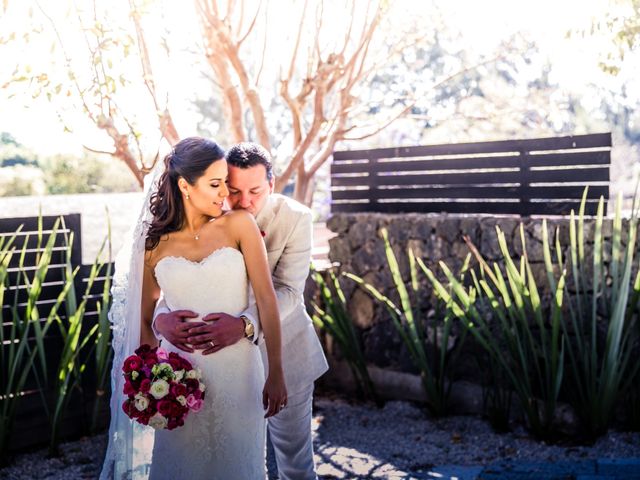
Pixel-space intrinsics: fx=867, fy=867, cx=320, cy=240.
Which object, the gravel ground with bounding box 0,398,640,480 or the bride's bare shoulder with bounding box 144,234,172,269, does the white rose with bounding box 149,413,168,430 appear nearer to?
the bride's bare shoulder with bounding box 144,234,172,269

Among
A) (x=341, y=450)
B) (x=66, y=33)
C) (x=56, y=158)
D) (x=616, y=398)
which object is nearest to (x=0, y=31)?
(x=66, y=33)

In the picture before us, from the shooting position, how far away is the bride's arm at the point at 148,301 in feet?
10.5

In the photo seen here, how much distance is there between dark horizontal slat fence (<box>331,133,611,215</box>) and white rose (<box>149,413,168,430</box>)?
12.4ft

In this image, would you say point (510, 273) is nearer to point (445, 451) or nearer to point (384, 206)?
point (445, 451)

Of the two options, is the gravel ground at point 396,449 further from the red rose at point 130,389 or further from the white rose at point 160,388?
the white rose at point 160,388

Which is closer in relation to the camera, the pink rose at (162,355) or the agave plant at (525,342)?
the pink rose at (162,355)

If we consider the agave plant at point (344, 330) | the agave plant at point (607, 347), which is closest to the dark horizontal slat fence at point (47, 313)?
the agave plant at point (344, 330)

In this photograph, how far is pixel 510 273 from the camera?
4.98 meters

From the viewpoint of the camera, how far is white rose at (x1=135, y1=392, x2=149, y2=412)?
9.62ft

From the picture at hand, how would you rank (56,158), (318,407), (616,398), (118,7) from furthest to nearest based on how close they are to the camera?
(56,158)
(318,407)
(118,7)
(616,398)

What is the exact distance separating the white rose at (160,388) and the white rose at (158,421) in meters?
0.08

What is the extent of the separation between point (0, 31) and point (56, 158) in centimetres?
1486

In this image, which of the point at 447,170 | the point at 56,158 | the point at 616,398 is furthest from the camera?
the point at 56,158

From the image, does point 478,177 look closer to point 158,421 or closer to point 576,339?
point 576,339
